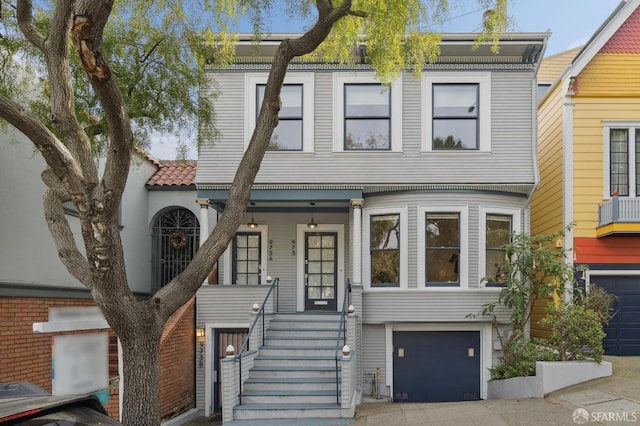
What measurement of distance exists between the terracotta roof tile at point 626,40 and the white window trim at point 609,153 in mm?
1749

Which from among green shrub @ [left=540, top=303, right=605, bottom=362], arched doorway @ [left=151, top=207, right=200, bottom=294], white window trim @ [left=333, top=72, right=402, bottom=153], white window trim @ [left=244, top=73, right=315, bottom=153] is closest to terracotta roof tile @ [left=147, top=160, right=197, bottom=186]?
arched doorway @ [left=151, top=207, right=200, bottom=294]

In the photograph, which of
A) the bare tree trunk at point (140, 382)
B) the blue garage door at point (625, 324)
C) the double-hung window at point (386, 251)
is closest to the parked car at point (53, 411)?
the bare tree trunk at point (140, 382)

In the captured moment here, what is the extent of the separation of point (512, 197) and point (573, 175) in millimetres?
1624

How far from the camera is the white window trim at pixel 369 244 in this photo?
33.7ft

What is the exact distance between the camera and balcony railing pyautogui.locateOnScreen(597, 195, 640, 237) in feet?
33.5

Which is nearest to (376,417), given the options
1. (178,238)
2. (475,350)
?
(475,350)

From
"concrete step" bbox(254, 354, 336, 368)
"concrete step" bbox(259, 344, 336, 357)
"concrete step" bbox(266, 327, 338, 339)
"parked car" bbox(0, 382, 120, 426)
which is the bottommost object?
"concrete step" bbox(254, 354, 336, 368)

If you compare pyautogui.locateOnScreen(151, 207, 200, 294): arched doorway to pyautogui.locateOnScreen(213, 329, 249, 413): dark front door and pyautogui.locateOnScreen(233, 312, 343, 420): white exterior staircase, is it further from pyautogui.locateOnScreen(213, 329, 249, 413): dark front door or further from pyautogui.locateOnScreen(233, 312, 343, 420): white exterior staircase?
pyautogui.locateOnScreen(233, 312, 343, 420): white exterior staircase

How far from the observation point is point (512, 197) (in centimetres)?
1059

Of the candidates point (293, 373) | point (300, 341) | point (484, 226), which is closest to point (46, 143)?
point (293, 373)

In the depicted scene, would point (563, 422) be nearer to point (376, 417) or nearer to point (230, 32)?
point (376, 417)

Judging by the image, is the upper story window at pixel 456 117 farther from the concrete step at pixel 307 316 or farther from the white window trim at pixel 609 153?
the concrete step at pixel 307 316

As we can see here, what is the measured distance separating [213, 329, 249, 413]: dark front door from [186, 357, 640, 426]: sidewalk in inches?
126

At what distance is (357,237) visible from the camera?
10.4m
